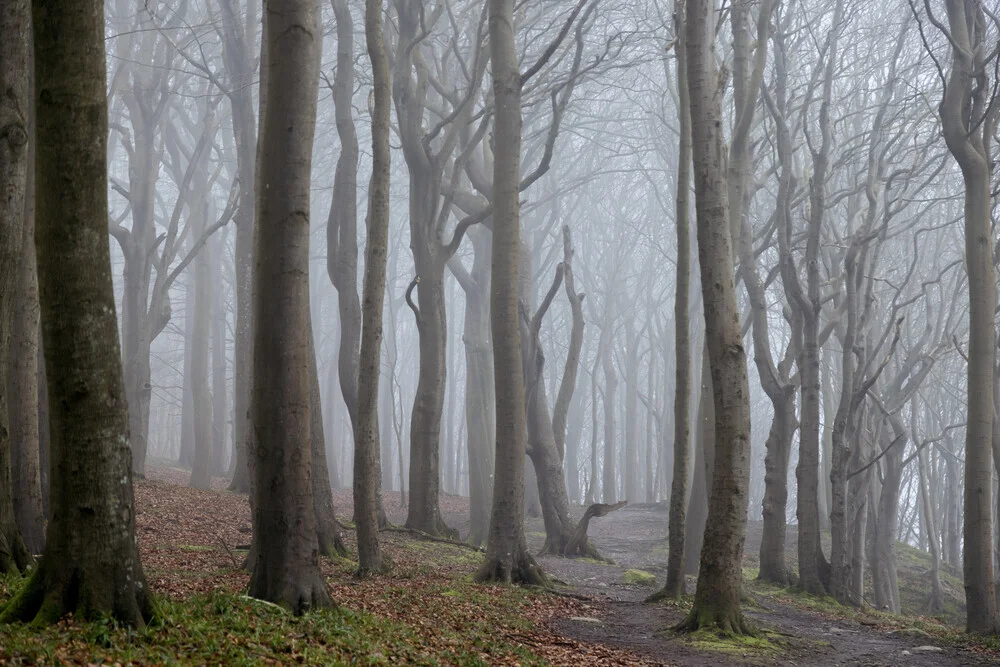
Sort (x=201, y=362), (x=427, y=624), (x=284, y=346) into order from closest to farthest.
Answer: (x=284, y=346) < (x=427, y=624) < (x=201, y=362)

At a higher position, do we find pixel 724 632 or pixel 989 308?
pixel 989 308

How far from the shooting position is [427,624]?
784 cm

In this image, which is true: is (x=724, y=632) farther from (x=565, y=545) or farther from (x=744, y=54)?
(x=744, y=54)

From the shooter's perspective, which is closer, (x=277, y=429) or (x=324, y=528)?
(x=277, y=429)

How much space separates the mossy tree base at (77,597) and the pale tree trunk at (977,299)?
30.6 feet

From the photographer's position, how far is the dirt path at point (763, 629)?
834cm

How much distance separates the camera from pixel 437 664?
6.22 metres

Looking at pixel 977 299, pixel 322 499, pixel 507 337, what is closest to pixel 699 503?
pixel 507 337

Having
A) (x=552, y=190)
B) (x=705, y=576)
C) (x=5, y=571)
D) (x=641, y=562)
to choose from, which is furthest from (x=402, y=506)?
(x=5, y=571)

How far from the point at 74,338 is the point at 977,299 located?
413 inches

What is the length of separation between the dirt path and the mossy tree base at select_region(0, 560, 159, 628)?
4.64m

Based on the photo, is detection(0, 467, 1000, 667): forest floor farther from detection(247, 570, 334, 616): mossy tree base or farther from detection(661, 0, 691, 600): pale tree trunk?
detection(661, 0, 691, 600): pale tree trunk

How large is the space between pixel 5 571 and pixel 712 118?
7652 mm

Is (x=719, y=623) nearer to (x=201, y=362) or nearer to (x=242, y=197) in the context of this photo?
(x=242, y=197)
